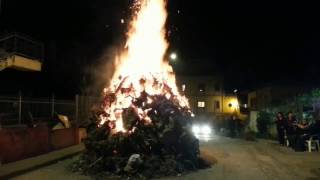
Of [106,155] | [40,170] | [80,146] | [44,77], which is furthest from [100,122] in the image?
[44,77]

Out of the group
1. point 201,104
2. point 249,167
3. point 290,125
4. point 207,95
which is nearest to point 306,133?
point 290,125

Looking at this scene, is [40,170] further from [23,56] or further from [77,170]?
[23,56]

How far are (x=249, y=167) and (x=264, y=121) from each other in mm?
14678

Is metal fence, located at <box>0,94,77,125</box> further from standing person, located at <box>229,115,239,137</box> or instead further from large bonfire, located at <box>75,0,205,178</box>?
standing person, located at <box>229,115,239,137</box>

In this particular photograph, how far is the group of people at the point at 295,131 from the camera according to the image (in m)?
19.2

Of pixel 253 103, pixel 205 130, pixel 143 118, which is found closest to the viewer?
pixel 143 118

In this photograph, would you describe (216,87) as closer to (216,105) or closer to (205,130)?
(216,105)

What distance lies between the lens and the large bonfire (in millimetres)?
13984

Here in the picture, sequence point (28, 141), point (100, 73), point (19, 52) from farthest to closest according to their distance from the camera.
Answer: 1. point (100, 73)
2. point (19, 52)
3. point (28, 141)

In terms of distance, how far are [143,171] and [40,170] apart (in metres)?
3.48

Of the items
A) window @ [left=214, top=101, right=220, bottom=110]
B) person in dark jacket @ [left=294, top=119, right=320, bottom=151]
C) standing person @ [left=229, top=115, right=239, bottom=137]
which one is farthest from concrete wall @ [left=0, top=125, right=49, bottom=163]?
window @ [left=214, top=101, right=220, bottom=110]

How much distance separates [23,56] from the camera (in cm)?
2445

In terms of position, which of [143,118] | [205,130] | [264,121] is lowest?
[205,130]

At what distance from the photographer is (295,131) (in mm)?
20203
